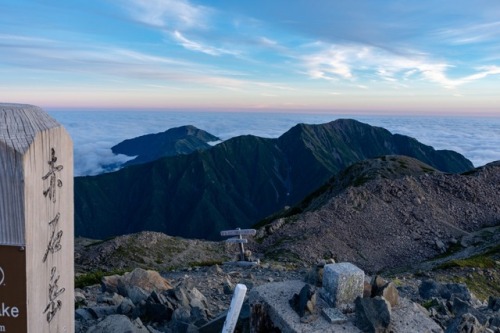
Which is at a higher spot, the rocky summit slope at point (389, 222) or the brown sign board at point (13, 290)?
the brown sign board at point (13, 290)

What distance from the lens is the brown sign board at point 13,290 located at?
12.9ft

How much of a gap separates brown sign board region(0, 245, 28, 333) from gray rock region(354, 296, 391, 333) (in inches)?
235

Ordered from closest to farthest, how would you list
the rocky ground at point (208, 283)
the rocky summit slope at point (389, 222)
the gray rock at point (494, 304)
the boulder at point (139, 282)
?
the rocky ground at point (208, 283), the gray rock at point (494, 304), the boulder at point (139, 282), the rocky summit slope at point (389, 222)

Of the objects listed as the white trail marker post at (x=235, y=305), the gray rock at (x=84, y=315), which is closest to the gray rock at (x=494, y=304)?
the white trail marker post at (x=235, y=305)

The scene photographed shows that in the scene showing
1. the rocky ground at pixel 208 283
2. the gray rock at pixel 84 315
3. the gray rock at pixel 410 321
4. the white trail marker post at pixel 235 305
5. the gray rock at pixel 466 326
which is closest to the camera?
the white trail marker post at pixel 235 305

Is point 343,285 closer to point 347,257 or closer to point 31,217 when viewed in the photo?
point 31,217

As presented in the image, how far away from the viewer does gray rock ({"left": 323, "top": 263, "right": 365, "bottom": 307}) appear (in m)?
8.59

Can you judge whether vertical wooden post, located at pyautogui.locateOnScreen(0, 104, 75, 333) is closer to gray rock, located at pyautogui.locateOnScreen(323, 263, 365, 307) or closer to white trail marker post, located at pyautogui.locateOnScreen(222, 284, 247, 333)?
white trail marker post, located at pyautogui.locateOnScreen(222, 284, 247, 333)

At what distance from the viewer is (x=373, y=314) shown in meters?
8.10

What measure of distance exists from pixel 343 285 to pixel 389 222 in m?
36.3

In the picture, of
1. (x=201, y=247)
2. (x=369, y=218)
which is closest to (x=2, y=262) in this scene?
(x=201, y=247)

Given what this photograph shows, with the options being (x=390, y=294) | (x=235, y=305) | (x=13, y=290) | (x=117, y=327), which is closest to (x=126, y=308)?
(x=117, y=327)

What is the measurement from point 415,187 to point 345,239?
1478 centimetres

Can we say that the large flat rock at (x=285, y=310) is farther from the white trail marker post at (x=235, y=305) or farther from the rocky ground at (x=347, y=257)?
the white trail marker post at (x=235, y=305)
